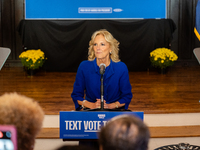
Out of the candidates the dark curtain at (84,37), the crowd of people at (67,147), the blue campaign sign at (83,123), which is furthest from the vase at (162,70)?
the crowd of people at (67,147)

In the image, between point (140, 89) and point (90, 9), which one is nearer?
point (140, 89)

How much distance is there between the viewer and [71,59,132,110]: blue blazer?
2.63m

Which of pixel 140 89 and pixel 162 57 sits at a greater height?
pixel 162 57

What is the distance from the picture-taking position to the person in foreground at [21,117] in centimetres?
83

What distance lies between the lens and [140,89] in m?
4.93

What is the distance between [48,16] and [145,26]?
2203 mm

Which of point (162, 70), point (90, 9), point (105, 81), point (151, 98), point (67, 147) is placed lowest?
point (151, 98)

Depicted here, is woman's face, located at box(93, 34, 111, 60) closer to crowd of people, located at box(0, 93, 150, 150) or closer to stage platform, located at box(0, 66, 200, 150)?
stage platform, located at box(0, 66, 200, 150)

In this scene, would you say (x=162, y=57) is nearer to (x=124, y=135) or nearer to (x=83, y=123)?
(x=83, y=123)

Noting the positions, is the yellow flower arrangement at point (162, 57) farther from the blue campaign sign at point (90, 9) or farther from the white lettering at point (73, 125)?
the white lettering at point (73, 125)

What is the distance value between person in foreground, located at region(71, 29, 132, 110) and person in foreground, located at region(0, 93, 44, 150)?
1.71m

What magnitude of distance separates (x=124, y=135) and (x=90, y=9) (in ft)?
20.0

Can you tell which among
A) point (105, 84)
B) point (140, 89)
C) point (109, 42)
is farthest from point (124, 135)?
point (140, 89)

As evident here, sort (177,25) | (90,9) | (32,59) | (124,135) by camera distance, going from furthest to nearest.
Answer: (177,25) → (90,9) → (32,59) → (124,135)
